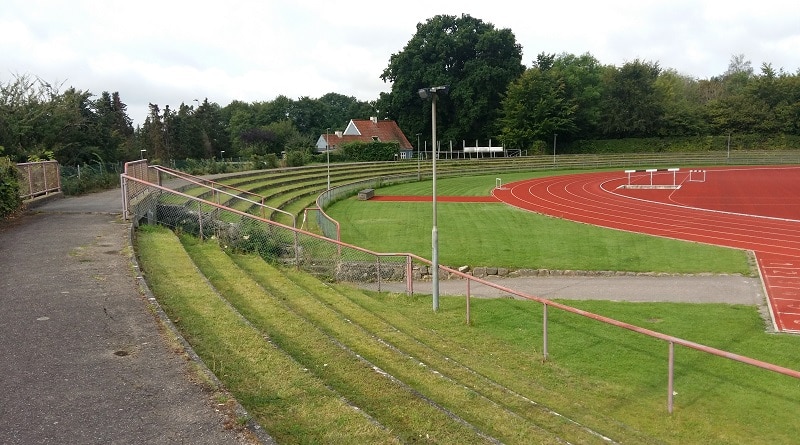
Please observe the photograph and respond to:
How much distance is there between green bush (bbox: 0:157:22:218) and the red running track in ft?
63.3

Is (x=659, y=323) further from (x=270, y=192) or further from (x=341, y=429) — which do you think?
(x=270, y=192)

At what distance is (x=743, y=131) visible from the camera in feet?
261

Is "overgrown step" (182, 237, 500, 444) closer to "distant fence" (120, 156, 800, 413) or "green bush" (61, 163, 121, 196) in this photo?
"distant fence" (120, 156, 800, 413)

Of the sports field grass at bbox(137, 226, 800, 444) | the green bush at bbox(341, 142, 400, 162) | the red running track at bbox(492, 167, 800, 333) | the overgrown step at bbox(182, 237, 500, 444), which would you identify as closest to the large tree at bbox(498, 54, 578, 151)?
the green bush at bbox(341, 142, 400, 162)

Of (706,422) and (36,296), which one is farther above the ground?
(36,296)

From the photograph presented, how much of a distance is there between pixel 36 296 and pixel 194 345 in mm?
3728

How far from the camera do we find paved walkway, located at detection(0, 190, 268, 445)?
5.56 m

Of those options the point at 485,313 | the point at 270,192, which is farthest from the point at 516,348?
the point at 270,192

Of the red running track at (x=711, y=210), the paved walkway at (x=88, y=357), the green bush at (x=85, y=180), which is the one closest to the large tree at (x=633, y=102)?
the red running track at (x=711, y=210)

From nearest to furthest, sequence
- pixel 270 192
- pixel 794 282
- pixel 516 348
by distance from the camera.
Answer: pixel 516 348, pixel 794 282, pixel 270 192

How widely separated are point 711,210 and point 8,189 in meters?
30.7

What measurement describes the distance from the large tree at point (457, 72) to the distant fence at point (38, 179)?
6062cm

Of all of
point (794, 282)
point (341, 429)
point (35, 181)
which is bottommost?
point (794, 282)

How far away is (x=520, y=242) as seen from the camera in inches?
925
